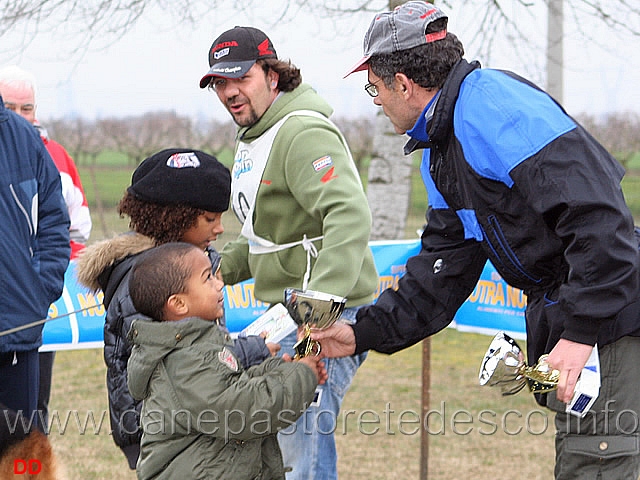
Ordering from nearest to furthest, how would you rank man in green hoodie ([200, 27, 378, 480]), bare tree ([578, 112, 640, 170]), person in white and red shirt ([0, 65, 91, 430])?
1. man in green hoodie ([200, 27, 378, 480])
2. person in white and red shirt ([0, 65, 91, 430])
3. bare tree ([578, 112, 640, 170])

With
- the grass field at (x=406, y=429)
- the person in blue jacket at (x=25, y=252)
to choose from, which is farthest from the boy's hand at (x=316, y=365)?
the grass field at (x=406, y=429)

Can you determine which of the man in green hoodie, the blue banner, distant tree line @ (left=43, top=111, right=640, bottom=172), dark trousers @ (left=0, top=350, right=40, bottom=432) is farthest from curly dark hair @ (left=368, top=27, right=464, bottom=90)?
distant tree line @ (left=43, top=111, right=640, bottom=172)

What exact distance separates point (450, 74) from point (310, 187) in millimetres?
884

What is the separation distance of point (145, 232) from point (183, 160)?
283 mm

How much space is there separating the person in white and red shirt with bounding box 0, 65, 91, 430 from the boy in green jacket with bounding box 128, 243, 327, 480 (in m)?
2.28

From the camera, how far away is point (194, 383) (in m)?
2.61

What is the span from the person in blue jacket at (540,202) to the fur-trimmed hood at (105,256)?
2.26 ft

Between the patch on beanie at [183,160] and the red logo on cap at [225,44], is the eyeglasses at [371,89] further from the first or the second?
the red logo on cap at [225,44]

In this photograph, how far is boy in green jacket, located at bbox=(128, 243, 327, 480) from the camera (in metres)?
2.61

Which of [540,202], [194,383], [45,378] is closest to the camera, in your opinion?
[540,202]

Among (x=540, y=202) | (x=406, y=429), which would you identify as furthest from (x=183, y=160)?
(x=406, y=429)

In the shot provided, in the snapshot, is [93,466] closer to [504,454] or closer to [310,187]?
[504,454]

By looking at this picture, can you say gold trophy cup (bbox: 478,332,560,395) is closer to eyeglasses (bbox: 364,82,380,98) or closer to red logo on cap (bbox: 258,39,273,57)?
eyeglasses (bbox: 364,82,380,98)

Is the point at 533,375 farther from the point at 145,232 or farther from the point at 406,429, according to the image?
the point at 406,429
